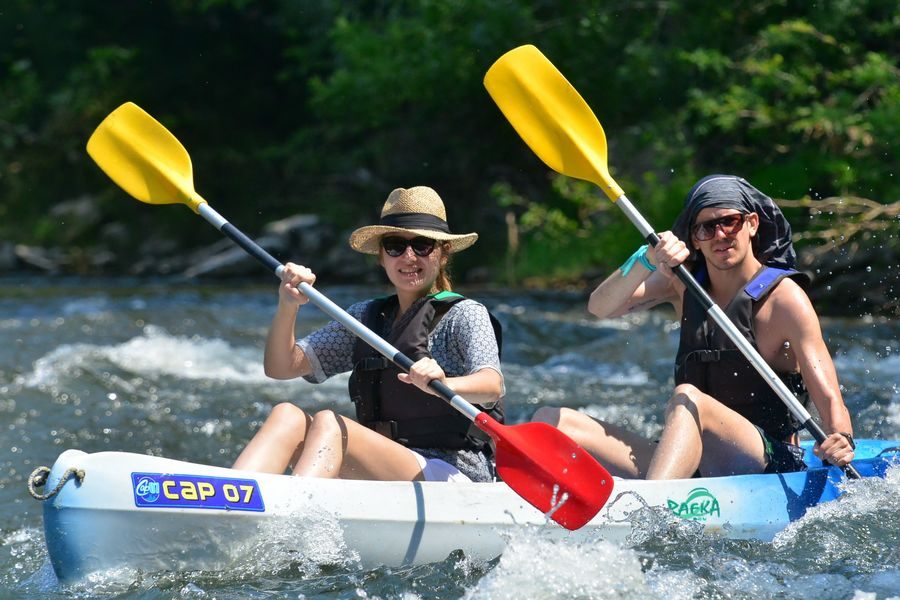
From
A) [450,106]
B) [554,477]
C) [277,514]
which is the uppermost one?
[554,477]

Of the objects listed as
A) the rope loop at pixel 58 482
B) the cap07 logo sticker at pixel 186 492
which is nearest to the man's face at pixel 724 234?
the cap07 logo sticker at pixel 186 492

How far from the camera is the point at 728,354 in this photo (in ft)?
12.2

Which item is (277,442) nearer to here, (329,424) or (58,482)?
(329,424)

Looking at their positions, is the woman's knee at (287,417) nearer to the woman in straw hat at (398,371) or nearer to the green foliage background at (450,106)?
the woman in straw hat at (398,371)

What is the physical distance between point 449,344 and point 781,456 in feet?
3.56

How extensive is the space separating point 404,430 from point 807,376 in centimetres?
118

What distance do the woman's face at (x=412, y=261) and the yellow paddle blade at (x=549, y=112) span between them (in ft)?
2.67

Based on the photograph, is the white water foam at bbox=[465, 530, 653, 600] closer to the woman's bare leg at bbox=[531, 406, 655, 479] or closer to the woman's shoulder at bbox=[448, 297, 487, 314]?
the woman's bare leg at bbox=[531, 406, 655, 479]

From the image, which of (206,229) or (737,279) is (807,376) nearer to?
Result: (737,279)

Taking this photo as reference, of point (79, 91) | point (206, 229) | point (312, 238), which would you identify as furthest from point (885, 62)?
point (79, 91)

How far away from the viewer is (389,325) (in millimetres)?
3697

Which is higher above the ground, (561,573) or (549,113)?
(549,113)

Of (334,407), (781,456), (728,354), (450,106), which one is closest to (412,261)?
(728,354)

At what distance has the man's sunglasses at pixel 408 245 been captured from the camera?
11.6 ft
